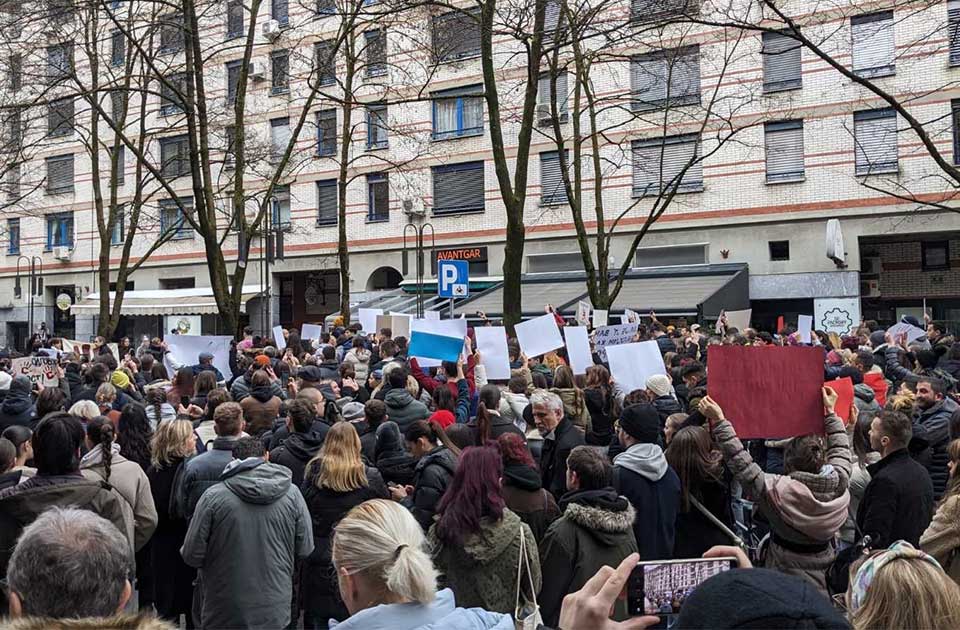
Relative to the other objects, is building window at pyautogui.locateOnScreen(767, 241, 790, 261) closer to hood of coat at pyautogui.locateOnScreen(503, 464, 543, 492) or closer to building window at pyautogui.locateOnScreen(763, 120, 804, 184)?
building window at pyautogui.locateOnScreen(763, 120, 804, 184)

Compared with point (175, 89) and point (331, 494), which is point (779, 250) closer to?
point (175, 89)

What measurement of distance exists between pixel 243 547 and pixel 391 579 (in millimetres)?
2141

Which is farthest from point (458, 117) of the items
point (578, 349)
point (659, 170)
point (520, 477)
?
point (520, 477)

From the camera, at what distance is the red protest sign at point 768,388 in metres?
4.79

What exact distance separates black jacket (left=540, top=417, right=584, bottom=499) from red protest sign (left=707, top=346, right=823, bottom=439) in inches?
68.1

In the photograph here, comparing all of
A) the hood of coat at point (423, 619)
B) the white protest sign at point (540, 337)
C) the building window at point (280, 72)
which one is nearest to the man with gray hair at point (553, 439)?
the hood of coat at point (423, 619)

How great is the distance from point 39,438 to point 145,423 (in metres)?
2.04

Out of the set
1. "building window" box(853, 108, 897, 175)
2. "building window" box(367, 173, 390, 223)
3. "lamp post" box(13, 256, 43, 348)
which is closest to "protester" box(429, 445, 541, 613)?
"building window" box(853, 108, 897, 175)

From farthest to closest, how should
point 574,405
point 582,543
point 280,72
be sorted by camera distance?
point 280,72, point 574,405, point 582,543

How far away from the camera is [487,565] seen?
396 centimetres

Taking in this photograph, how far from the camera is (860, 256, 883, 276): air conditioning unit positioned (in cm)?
2597

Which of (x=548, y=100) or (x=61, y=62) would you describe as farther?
(x=548, y=100)

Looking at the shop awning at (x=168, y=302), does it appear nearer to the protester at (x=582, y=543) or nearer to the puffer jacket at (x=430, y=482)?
the puffer jacket at (x=430, y=482)

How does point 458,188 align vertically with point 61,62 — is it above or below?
below
